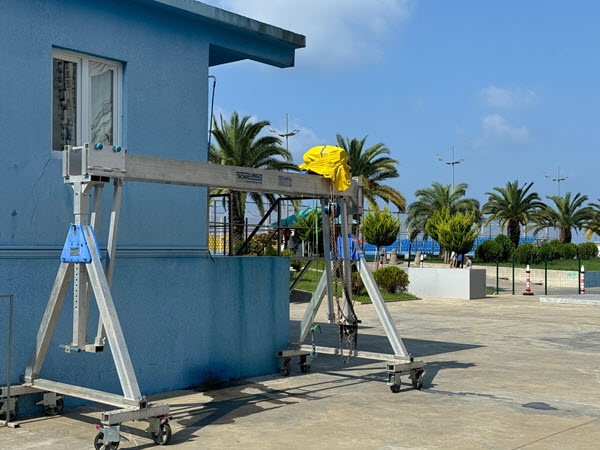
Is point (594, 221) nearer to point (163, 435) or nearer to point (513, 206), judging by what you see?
point (513, 206)

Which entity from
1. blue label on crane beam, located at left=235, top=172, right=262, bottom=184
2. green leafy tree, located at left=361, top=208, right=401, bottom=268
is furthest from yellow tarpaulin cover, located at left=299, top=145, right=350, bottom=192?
green leafy tree, located at left=361, top=208, right=401, bottom=268

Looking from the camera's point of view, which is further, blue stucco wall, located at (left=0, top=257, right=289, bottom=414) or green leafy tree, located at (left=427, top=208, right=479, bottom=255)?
green leafy tree, located at (left=427, top=208, right=479, bottom=255)

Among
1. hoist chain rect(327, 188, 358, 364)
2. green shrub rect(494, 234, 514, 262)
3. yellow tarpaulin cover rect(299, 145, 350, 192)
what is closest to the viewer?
hoist chain rect(327, 188, 358, 364)

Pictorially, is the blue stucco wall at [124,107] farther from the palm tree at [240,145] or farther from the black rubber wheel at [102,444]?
the palm tree at [240,145]

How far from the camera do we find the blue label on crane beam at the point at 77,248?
24.3 ft

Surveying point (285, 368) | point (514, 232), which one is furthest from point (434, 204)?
point (285, 368)

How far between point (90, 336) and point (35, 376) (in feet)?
3.34

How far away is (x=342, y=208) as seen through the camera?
1054cm

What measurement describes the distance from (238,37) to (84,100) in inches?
112

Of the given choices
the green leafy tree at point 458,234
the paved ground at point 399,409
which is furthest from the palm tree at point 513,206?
the paved ground at point 399,409

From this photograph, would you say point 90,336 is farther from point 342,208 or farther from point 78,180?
point 342,208

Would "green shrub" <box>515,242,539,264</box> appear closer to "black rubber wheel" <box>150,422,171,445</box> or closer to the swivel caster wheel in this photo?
the swivel caster wheel

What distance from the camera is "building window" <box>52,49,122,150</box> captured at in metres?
8.84

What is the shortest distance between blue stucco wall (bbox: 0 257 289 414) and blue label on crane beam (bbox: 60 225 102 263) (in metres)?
0.92
